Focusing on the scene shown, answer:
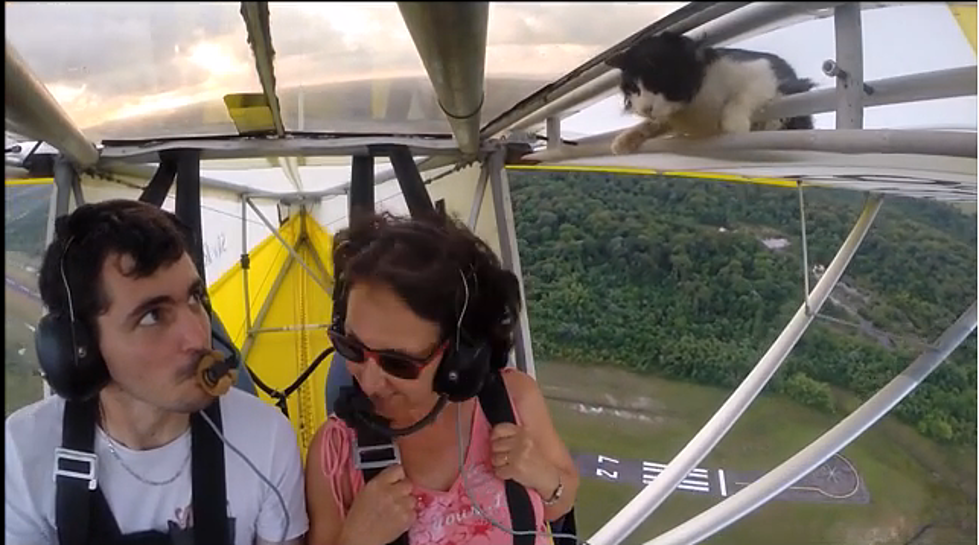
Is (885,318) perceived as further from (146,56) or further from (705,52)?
(146,56)

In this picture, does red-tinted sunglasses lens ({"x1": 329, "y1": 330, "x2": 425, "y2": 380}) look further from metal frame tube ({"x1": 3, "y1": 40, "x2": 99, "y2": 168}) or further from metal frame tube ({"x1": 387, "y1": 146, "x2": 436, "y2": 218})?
metal frame tube ({"x1": 387, "y1": 146, "x2": 436, "y2": 218})

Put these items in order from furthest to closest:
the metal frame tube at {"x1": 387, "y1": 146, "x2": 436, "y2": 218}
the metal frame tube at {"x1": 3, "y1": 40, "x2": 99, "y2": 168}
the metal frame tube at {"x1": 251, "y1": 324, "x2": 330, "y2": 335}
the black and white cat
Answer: the metal frame tube at {"x1": 251, "y1": 324, "x2": 330, "y2": 335}
the metal frame tube at {"x1": 387, "y1": 146, "x2": 436, "y2": 218}
the black and white cat
the metal frame tube at {"x1": 3, "y1": 40, "x2": 99, "y2": 168}

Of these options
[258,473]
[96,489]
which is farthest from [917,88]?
[96,489]

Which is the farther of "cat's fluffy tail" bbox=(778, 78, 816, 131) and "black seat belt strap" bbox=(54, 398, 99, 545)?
"cat's fluffy tail" bbox=(778, 78, 816, 131)

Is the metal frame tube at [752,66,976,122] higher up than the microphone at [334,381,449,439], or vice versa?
the metal frame tube at [752,66,976,122]

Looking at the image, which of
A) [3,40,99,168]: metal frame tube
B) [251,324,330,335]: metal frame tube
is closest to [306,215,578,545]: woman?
[3,40,99,168]: metal frame tube
